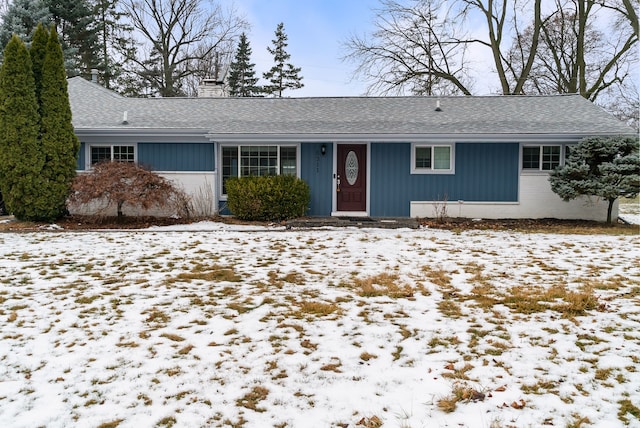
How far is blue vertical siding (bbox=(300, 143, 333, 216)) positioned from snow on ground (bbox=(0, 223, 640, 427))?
5416mm

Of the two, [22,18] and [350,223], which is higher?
[22,18]

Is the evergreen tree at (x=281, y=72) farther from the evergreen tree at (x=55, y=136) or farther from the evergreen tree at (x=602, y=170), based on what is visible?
the evergreen tree at (x=602, y=170)

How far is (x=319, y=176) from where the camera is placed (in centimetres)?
1280

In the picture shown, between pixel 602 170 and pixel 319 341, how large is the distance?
9937 millimetres

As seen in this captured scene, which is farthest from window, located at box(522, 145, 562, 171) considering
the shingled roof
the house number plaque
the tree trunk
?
the house number plaque

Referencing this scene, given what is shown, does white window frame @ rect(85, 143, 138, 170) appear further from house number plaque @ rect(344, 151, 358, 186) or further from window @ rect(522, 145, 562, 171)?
window @ rect(522, 145, 562, 171)

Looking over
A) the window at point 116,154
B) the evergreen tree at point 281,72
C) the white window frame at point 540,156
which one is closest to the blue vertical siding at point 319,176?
the window at point 116,154

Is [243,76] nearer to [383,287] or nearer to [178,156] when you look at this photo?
[178,156]

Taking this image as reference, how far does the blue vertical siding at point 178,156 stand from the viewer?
1276 centimetres

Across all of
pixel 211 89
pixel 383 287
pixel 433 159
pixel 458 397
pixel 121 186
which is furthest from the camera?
pixel 211 89

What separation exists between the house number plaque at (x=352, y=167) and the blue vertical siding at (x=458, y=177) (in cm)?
53

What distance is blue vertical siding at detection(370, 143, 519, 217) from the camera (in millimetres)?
12391

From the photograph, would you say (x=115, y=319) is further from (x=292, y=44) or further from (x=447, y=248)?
(x=292, y=44)

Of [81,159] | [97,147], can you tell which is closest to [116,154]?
[97,147]
